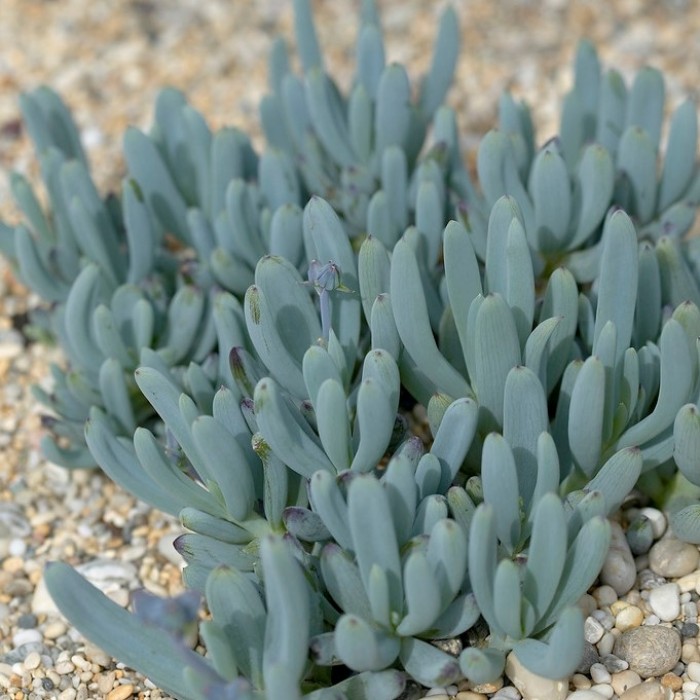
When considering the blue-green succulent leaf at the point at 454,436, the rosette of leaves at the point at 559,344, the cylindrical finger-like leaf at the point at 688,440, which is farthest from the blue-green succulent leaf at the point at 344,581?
the cylindrical finger-like leaf at the point at 688,440

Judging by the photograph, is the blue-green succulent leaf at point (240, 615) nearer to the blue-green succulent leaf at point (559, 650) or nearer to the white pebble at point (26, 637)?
the blue-green succulent leaf at point (559, 650)

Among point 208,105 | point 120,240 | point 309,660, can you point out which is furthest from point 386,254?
point 208,105

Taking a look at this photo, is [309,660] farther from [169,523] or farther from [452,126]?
[452,126]

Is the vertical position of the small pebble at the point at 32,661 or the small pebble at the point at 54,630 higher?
the small pebble at the point at 32,661

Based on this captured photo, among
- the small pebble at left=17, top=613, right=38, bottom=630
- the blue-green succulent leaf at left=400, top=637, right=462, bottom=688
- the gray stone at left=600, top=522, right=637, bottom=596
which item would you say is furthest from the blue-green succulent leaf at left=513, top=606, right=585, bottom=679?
the small pebble at left=17, top=613, right=38, bottom=630

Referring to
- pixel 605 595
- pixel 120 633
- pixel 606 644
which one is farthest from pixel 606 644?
pixel 120 633

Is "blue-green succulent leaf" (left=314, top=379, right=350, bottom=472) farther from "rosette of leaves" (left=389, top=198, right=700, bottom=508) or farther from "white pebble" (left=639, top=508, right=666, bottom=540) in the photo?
"white pebble" (left=639, top=508, right=666, bottom=540)
